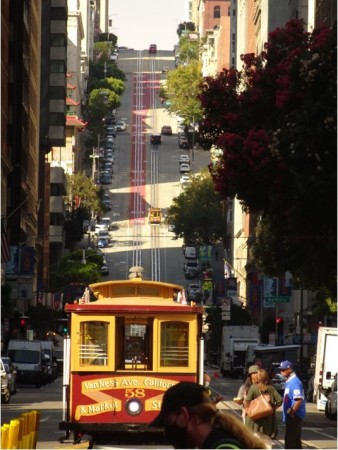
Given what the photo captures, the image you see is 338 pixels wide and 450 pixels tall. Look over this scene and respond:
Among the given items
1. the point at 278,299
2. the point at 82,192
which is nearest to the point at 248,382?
the point at 278,299

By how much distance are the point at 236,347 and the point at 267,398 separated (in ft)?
218

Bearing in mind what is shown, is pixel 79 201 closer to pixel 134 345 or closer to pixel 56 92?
pixel 56 92

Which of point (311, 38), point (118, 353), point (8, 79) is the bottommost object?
point (118, 353)

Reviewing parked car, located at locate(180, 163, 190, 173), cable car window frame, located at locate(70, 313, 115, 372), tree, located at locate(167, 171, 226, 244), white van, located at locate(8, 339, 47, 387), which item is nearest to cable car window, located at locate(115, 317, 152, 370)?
cable car window frame, located at locate(70, 313, 115, 372)

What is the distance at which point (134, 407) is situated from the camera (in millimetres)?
25406

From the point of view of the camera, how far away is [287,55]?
3775 cm

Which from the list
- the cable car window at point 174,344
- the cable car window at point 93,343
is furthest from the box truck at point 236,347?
the cable car window at point 93,343

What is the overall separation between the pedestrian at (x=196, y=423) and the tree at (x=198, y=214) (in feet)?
494

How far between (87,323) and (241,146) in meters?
12.2

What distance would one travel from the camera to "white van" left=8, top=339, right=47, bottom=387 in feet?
224

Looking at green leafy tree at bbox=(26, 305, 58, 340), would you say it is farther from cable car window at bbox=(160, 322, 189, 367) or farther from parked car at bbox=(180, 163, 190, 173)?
parked car at bbox=(180, 163, 190, 173)

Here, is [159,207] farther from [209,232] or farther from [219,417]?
[219,417]

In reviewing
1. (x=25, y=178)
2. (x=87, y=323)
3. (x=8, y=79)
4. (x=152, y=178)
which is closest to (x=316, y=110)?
(x=87, y=323)

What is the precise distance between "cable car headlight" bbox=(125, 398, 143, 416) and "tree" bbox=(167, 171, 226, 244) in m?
134
